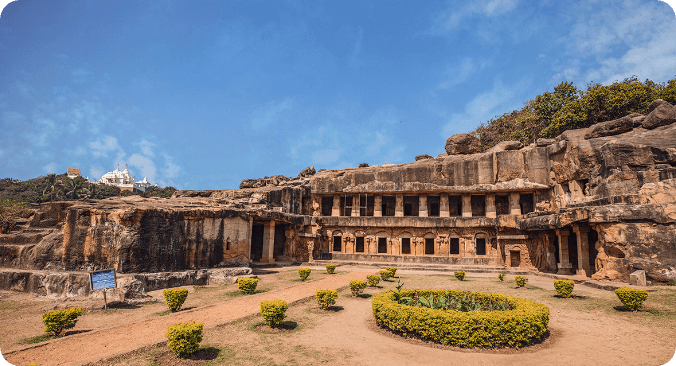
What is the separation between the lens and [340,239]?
108 ft

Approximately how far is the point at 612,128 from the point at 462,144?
11.8 metres

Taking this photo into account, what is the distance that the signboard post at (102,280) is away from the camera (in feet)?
34.9

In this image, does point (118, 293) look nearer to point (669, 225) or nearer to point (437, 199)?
point (669, 225)

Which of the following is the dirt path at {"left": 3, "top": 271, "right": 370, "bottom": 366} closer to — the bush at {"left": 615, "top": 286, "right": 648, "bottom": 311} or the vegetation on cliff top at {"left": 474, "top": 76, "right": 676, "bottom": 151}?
the bush at {"left": 615, "top": 286, "right": 648, "bottom": 311}

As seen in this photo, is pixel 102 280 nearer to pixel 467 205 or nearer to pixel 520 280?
pixel 520 280

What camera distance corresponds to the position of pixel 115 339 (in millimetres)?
8062

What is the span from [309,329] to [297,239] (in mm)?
20116

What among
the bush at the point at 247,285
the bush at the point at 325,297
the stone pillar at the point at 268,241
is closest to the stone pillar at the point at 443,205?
the stone pillar at the point at 268,241

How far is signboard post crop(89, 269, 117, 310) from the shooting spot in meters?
10.7

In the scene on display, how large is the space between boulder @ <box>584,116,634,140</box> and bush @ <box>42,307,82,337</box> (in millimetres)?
29844

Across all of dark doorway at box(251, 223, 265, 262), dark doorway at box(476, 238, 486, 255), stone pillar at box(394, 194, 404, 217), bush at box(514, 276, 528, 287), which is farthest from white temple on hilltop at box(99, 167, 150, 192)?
bush at box(514, 276, 528, 287)

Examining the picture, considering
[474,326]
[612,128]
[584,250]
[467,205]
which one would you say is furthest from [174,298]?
[612,128]

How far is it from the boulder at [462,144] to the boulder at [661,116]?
13237 mm

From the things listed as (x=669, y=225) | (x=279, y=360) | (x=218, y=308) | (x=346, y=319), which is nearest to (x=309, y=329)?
(x=346, y=319)
